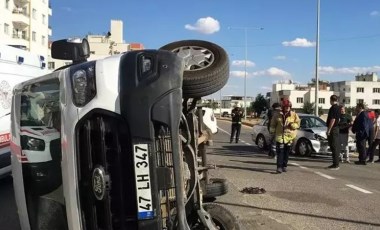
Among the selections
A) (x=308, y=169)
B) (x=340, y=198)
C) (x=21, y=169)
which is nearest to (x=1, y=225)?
(x=21, y=169)

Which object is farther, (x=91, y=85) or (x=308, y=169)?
(x=308, y=169)

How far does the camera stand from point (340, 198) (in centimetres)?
850

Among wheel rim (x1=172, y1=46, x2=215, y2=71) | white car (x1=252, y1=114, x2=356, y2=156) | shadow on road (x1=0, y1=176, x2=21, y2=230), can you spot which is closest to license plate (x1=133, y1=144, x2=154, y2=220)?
wheel rim (x1=172, y1=46, x2=215, y2=71)

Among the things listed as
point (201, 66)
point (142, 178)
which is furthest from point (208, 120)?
point (142, 178)

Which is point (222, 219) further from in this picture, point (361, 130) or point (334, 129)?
point (361, 130)

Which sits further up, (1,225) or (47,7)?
(47,7)

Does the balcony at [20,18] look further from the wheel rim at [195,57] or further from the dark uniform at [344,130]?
the wheel rim at [195,57]

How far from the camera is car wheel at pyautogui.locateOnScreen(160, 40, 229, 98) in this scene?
4.22 meters

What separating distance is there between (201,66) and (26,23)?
2646 inches

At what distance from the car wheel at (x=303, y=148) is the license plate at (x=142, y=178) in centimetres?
1294

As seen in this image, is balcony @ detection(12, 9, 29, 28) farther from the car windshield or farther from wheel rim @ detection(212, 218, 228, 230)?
wheel rim @ detection(212, 218, 228, 230)

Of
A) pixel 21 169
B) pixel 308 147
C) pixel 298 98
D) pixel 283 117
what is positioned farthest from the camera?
pixel 298 98

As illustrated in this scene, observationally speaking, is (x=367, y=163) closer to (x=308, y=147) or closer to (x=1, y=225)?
(x=308, y=147)

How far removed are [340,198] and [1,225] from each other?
5347 mm
